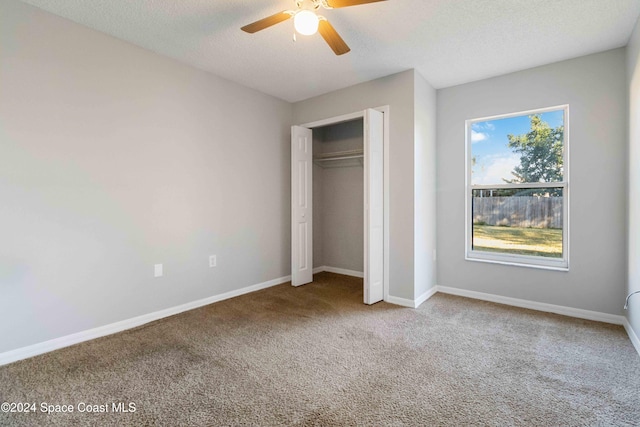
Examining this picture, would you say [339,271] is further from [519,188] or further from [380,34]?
[380,34]

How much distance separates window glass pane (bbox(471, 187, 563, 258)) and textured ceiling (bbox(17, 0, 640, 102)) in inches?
54.4

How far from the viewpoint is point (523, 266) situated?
3.28m

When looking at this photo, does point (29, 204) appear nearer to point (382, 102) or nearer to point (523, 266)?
point (382, 102)

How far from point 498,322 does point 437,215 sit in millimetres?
1426

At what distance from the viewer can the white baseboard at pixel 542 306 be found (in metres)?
2.84

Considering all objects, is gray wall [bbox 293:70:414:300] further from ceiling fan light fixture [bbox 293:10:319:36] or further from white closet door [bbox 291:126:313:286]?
ceiling fan light fixture [bbox 293:10:319:36]

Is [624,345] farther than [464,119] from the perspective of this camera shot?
No

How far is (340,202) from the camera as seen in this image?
4.79 meters

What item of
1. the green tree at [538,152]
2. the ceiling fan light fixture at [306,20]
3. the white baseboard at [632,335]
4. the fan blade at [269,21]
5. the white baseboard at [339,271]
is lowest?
the white baseboard at [632,335]

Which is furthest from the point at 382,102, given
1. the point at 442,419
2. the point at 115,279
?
the point at 115,279

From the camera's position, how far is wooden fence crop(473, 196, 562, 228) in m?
3.21

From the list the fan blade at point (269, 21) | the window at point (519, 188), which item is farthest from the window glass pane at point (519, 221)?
the fan blade at point (269, 21)

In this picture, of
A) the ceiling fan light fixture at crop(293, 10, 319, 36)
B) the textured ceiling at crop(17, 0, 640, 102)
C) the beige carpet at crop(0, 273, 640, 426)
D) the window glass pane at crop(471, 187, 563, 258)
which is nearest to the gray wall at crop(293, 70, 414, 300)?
the textured ceiling at crop(17, 0, 640, 102)

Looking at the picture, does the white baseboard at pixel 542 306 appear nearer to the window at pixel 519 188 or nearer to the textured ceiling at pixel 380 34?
the window at pixel 519 188
